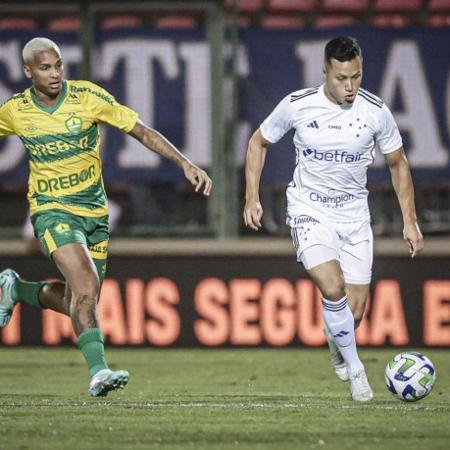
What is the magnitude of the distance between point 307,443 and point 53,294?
2.99 meters

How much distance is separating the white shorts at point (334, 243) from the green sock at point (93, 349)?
1.30 meters

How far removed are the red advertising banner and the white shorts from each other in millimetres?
3656

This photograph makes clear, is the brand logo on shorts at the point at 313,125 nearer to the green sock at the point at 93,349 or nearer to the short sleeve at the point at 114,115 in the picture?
the short sleeve at the point at 114,115

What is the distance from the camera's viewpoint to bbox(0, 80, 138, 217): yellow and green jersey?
28.2 ft

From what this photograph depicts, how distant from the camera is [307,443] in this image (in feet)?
22.2

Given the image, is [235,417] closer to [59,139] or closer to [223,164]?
[59,139]

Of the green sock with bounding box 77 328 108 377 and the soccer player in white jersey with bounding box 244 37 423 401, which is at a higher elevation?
the soccer player in white jersey with bounding box 244 37 423 401

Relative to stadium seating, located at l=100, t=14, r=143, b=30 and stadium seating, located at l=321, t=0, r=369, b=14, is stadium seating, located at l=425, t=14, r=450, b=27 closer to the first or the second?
stadium seating, located at l=321, t=0, r=369, b=14

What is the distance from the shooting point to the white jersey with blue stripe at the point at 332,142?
340 inches

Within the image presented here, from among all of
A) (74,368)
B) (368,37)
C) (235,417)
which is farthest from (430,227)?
(235,417)

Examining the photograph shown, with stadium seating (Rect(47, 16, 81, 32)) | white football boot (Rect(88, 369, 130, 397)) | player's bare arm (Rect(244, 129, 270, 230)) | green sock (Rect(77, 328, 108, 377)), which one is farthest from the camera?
stadium seating (Rect(47, 16, 81, 32))

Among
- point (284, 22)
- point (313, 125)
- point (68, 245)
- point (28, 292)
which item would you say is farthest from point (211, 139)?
point (68, 245)

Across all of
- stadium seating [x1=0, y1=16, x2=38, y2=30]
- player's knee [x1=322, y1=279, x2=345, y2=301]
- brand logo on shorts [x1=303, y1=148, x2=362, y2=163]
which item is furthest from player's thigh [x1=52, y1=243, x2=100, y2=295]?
stadium seating [x1=0, y1=16, x2=38, y2=30]

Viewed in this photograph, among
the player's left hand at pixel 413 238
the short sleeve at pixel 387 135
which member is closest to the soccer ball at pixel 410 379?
the player's left hand at pixel 413 238
